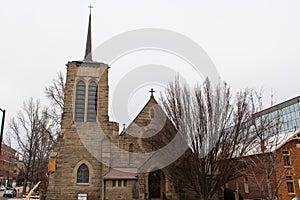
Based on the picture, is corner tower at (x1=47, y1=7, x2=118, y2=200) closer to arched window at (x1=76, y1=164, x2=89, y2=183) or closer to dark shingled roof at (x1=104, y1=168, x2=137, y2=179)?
arched window at (x1=76, y1=164, x2=89, y2=183)

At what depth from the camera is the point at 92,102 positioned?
23.9 m

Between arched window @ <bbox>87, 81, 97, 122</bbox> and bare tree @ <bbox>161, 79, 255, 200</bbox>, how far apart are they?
901 cm

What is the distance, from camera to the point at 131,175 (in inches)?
812

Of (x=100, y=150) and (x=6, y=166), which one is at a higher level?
(x=100, y=150)

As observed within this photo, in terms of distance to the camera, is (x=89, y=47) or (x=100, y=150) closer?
(x=100, y=150)

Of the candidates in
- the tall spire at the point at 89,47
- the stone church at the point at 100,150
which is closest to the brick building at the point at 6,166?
the tall spire at the point at 89,47

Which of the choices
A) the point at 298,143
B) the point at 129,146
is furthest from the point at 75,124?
the point at 298,143

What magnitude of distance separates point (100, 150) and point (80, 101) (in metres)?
4.46

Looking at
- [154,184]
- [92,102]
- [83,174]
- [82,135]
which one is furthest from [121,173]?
[92,102]

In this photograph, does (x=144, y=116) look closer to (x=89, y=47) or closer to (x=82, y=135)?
(x=82, y=135)

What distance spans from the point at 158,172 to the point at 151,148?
2.27 m

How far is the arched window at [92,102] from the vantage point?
23453mm

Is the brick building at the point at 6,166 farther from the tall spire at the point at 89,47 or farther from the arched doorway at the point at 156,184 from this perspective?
the arched doorway at the point at 156,184

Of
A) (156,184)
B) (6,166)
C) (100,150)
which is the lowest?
(156,184)
